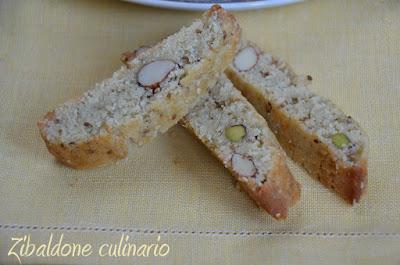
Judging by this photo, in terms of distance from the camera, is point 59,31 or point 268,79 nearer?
point 268,79

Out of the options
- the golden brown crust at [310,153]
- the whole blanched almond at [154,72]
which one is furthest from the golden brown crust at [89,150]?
the golden brown crust at [310,153]

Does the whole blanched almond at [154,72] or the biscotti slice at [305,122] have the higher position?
the whole blanched almond at [154,72]

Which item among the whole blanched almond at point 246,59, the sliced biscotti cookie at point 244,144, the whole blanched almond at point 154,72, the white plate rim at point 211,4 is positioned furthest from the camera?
the white plate rim at point 211,4

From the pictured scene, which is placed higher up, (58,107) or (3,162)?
(58,107)

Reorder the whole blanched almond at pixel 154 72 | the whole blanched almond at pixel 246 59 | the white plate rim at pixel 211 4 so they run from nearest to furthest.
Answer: the whole blanched almond at pixel 154 72
the whole blanched almond at pixel 246 59
the white plate rim at pixel 211 4

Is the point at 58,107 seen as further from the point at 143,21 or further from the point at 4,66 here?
the point at 143,21

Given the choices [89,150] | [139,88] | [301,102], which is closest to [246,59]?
[301,102]

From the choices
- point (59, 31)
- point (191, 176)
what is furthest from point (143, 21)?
point (191, 176)

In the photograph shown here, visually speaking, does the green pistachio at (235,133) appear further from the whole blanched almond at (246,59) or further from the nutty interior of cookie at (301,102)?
the whole blanched almond at (246,59)
